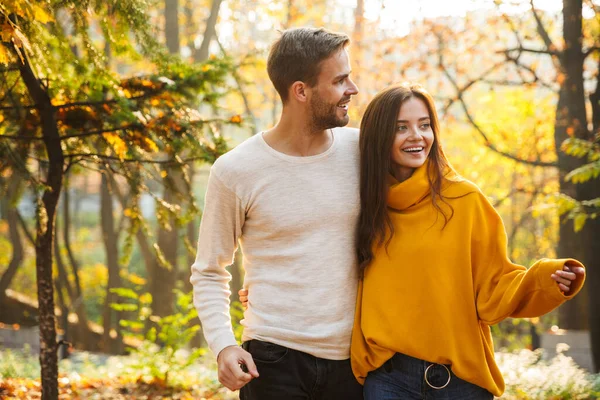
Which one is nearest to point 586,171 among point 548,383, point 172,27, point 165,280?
point 548,383

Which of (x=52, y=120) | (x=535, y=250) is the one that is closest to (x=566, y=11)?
(x=52, y=120)

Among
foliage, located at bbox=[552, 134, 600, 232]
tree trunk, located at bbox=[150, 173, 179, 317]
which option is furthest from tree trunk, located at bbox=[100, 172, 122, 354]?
foliage, located at bbox=[552, 134, 600, 232]

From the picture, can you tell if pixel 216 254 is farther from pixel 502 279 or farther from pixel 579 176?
pixel 579 176

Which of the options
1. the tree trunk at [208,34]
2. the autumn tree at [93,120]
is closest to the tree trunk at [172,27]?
the tree trunk at [208,34]

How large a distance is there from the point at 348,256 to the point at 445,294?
0.40 m

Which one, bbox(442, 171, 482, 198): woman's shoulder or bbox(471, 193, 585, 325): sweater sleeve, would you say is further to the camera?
bbox(442, 171, 482, 198): woman's shoulder

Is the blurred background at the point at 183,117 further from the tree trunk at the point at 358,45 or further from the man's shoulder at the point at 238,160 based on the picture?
the man's shoulder at the point at 238,160

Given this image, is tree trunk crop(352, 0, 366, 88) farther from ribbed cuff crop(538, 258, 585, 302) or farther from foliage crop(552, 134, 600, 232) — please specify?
ribbed cuff crop(538, 258, 585, 302)

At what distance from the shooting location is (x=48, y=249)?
4863mm

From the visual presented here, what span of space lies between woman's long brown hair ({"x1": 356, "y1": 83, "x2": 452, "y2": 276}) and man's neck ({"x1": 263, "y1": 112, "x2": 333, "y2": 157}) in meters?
0.19

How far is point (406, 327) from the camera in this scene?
8.92 feet

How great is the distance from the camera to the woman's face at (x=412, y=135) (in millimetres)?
2854

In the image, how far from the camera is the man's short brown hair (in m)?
2.81

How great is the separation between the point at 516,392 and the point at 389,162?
4099 mm
